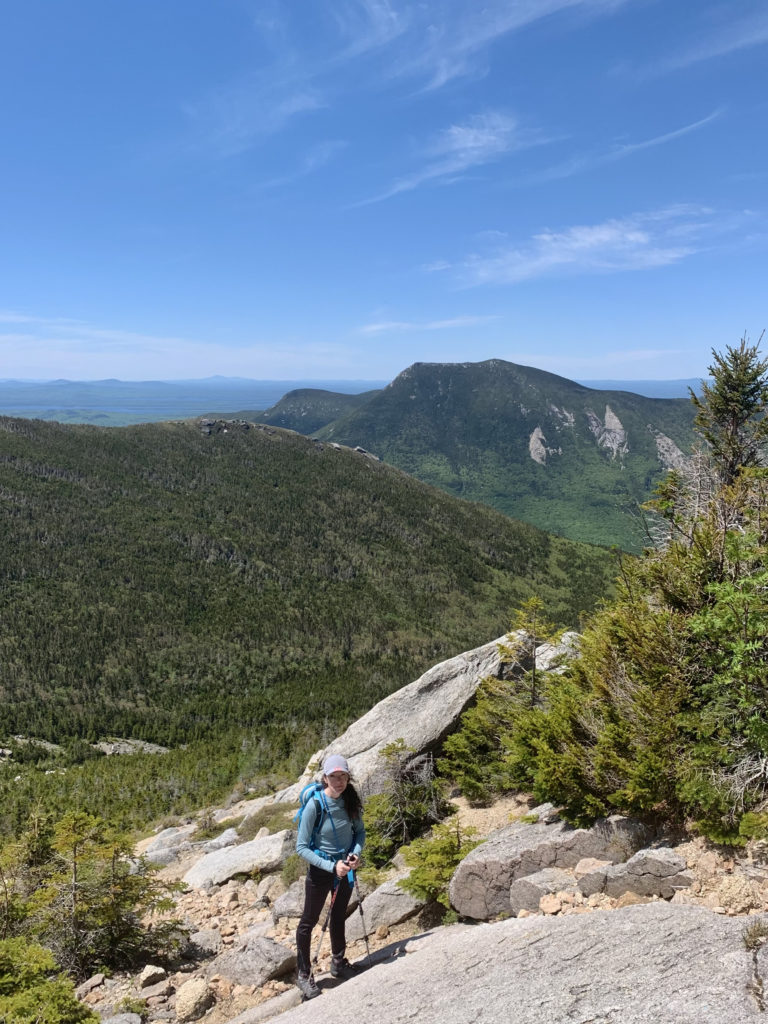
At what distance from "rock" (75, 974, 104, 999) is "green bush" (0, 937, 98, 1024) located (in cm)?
298

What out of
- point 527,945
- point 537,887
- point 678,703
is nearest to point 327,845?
point 527,945

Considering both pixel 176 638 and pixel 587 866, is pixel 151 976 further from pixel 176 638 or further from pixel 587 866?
pixel 176 638

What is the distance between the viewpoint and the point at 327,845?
25.2ft

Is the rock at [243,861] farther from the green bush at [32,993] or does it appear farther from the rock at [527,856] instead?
the green bush at [32,993]

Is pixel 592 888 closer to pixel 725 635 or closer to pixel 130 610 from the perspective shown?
pixel 725 635

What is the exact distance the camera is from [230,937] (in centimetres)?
1200

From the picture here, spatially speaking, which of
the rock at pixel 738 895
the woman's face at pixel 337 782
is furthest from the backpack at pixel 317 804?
the rock at pixel 738 895

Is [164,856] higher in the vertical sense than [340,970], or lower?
lower

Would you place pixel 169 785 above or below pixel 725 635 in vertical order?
below

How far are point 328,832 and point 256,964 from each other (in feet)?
12.4

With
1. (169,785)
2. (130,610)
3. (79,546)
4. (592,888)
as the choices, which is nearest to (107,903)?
(592,888)

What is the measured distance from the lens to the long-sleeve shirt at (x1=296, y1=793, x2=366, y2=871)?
7.64 meters

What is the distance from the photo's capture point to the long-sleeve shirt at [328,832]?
25.1 feet

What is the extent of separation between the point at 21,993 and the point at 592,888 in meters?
7.92
